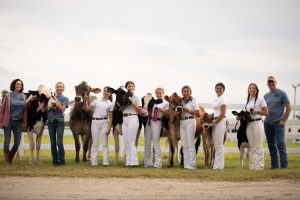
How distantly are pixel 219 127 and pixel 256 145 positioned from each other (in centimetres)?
98

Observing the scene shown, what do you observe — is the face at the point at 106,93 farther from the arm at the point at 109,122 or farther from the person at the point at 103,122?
the arm at the point at 109,122

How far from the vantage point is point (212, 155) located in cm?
1183

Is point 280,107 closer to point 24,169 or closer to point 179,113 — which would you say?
point 179,113

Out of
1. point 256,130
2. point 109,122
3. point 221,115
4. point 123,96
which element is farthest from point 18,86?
point 256,130

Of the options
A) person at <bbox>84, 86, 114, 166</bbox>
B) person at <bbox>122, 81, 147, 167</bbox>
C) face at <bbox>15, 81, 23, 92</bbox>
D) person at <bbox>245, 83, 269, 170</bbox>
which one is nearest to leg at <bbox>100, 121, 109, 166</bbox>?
person at <bbox>84, 86, 114, 166</bbox>

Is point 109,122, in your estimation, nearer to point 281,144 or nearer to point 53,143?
point 53,143

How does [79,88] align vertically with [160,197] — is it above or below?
above

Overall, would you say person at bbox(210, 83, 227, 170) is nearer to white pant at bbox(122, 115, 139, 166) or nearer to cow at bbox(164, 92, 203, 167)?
cow at bbox(164, 92, 203, 167)

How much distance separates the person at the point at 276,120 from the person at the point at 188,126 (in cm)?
194

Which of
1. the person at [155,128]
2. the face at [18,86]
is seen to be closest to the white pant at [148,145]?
the person at [155,128]

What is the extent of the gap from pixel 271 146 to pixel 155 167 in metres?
3.02

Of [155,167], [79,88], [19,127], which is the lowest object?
[155,167]

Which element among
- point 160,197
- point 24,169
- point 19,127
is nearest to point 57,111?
point 19,127

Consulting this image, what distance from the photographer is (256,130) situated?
35.3ft
